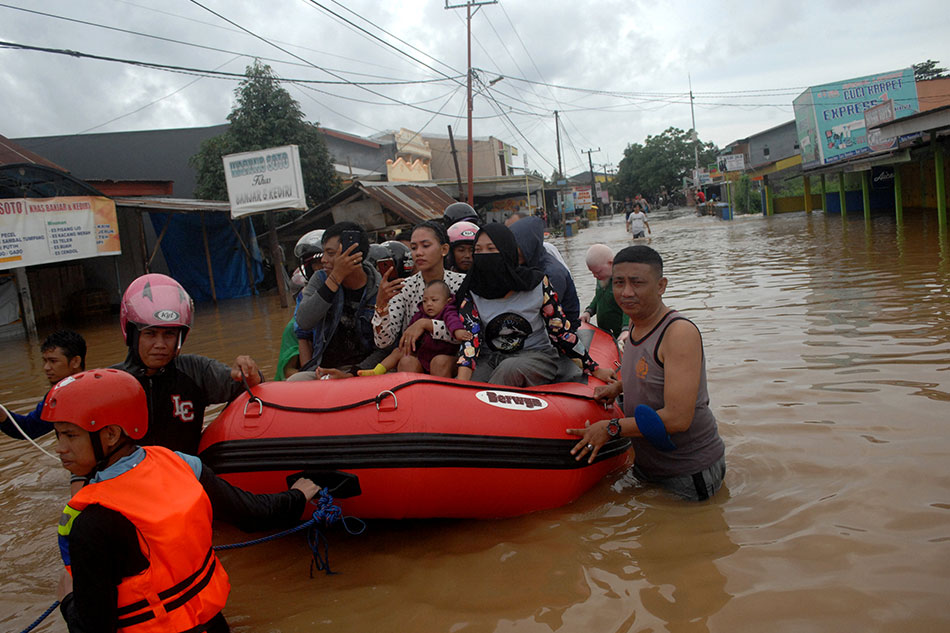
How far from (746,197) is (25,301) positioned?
1384 inches

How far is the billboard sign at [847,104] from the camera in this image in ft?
79.9

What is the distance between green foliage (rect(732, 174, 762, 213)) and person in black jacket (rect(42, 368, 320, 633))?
38699mm

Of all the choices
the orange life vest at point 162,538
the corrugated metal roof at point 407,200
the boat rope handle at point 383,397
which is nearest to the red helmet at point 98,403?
the orange life vest at point 162,538

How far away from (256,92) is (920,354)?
19.0 meters

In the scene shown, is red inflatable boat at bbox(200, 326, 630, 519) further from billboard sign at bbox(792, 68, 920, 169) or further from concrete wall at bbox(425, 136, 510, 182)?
concrete wall at bbox(425, 136, 510, 182)

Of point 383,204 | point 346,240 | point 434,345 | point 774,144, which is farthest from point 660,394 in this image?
point 774,144

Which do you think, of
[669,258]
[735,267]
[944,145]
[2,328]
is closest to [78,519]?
[735,267]

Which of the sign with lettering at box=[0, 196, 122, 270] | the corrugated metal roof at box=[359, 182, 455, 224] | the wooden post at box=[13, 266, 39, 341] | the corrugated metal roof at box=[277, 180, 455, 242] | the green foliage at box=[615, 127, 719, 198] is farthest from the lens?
the green foliage at box=[615, 127, 719, 198]

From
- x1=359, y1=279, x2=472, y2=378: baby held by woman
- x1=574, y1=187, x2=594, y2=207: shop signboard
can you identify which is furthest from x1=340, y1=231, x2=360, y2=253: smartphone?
x1=574, y1=187, x2=594, y2=207: shop signboard

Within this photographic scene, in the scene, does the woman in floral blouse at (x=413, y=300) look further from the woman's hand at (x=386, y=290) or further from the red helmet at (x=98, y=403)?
the red helmet at (x=98, y=403)

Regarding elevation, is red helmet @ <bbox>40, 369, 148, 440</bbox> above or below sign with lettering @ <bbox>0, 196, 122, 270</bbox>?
below

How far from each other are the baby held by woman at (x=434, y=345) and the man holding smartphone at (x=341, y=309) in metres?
0.33

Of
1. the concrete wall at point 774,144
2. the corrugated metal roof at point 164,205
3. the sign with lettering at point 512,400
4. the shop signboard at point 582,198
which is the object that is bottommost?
the sign with lettering at point 512,400

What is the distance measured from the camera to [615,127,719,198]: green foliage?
2709 inches
